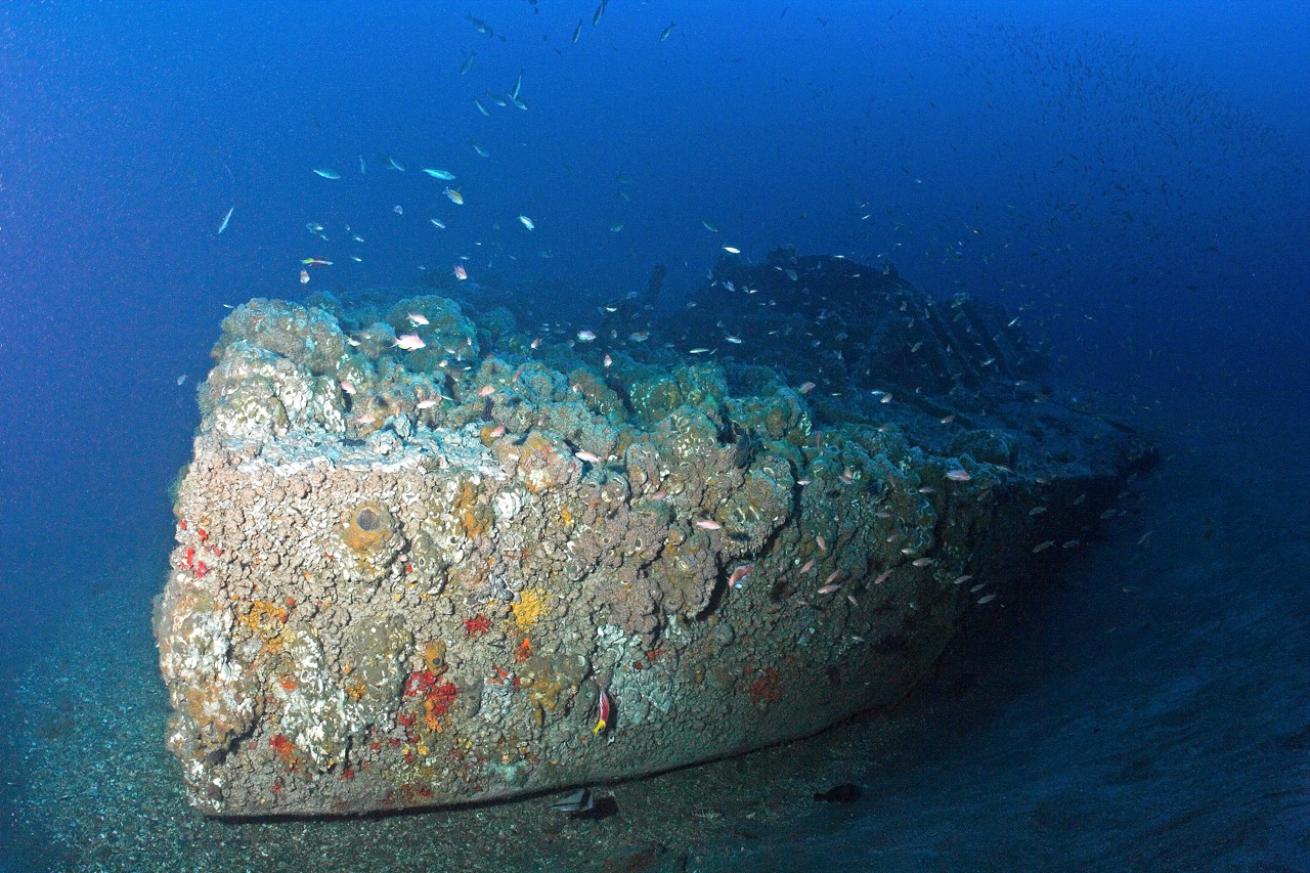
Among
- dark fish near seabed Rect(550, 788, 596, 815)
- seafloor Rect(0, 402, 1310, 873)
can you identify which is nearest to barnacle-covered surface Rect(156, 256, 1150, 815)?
dark fish near seabed Rect(550, 788, 596, 815)

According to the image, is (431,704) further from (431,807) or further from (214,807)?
(214,807)

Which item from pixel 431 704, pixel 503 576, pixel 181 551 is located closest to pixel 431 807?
pixel 431 704

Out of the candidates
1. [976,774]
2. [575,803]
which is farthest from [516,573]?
[976,774]

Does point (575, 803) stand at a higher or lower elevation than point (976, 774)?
higher

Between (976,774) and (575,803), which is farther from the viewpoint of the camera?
(976,774)

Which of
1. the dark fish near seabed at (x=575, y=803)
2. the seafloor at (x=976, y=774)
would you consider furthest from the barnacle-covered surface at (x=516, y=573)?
the seafloor at (x=976, y=774)

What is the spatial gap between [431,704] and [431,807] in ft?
2.92

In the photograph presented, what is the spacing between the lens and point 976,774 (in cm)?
515

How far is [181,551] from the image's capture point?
183 inches

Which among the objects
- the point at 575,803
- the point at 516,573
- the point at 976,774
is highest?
the point at 516,573

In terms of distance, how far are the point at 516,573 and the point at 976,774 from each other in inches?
163

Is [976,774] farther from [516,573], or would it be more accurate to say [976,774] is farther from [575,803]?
[516,573]

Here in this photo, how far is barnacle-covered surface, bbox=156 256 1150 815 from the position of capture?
15.1 ft

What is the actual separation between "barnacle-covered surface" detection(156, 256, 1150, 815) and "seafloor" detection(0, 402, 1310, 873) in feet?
1.15
